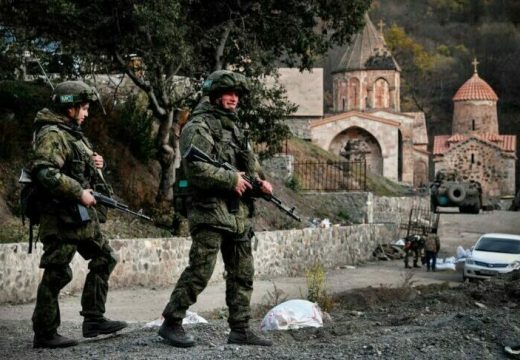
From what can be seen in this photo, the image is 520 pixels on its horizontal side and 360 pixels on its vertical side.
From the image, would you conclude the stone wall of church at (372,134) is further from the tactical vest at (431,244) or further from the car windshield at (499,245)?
the car windshield at (499,245)

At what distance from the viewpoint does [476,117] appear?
3415 inches

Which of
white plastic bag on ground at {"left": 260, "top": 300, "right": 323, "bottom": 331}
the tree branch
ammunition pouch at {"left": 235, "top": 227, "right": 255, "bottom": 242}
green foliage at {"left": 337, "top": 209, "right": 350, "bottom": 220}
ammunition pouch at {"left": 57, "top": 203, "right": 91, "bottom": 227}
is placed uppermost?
the tree branch

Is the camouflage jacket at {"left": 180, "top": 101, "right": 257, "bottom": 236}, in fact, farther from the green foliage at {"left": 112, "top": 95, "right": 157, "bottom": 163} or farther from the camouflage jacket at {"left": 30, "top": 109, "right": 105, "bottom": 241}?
the green foliage at {"left": 112, "top": 95, "right": 157, "bottom": 163}

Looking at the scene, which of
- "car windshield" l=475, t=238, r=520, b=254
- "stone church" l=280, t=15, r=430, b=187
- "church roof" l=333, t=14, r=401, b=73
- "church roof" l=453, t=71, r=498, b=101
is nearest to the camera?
"car windshield" l=475, t=238, r=520, b=254

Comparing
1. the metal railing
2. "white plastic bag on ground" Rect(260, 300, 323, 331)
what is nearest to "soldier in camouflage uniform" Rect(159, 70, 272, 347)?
"white plastic bag on ground" Rect(260, 300, 323, 331)

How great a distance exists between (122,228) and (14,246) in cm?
669

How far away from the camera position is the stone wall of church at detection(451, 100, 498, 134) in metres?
86.6

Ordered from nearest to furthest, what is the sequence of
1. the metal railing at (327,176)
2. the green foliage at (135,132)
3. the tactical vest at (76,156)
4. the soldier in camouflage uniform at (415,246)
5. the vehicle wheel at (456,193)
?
the tactical vest at (76,156)
the green foliage at (135,132)
the soldier in camouflage uniform at (415,246)
the metal railing at (327,176)
the vehicle wheel at (456,193)

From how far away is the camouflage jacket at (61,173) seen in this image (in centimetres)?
783

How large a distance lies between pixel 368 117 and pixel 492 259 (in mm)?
50579

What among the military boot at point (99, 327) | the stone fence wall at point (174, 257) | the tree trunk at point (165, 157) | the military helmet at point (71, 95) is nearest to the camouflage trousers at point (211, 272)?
the military boot at point (99, 327)

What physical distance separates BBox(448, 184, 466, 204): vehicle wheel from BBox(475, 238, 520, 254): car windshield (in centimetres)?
2697

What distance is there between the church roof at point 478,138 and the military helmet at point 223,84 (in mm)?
74764

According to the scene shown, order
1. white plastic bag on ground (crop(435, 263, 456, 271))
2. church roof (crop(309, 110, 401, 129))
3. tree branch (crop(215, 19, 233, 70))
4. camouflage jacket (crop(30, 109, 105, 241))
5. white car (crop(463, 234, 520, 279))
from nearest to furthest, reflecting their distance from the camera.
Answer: camouflage jacket (crop(30, 109, 105, 241)), white car (crop(463, 234, 520, 279)), tree branch (crop(215, 19, 233, 70)), white plastic bag on ground (crop(435, 263, 456, 271)), church roof (crop(309, 110, 401, 129))
